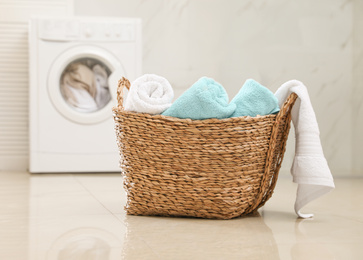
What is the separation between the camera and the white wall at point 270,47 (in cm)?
323

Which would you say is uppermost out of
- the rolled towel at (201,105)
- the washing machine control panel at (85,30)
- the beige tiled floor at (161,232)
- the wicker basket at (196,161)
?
the washing machine control panel at (85,30)

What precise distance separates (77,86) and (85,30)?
0.98ft

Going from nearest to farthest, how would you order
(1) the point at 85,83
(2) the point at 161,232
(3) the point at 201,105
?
(2) the point at 161,232 → (3) the point at 201,105 → (1) the point at 85,83

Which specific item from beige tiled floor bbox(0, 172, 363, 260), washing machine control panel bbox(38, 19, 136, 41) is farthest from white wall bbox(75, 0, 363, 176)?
beige tiled floor bbox(0, 172, 363, 260)

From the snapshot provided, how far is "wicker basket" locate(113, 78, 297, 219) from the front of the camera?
154 cm

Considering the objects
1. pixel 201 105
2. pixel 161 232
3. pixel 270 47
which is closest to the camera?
pixel 161 232

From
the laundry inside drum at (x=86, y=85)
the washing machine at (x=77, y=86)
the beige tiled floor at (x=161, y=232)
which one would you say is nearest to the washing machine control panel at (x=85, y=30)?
the washing machine at (x=77, y=86)

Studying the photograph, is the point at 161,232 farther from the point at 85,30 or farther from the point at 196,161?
the point at 85,30

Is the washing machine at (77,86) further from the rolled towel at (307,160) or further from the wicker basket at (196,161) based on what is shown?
the rolled towel at (307,160)

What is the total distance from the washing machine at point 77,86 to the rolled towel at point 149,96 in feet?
4.39

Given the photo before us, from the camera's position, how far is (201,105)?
1.53 m

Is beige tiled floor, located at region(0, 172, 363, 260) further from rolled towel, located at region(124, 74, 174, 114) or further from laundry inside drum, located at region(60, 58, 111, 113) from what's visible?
laundry inside drum, located at region(60, 58, 111, 113)

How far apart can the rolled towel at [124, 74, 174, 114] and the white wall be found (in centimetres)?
169

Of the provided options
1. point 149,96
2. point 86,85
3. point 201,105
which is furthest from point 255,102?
point 86,85
